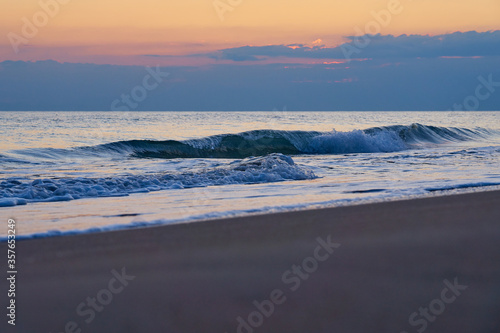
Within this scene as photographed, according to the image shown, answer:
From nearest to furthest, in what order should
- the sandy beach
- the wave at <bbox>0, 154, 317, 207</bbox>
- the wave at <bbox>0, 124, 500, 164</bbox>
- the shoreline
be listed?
the sandy beach < the shoreline < the wave at <bbox>0, 154, 317, 207</bbox> < the wave at <bbox>0, 124, 500, 164</bbox>

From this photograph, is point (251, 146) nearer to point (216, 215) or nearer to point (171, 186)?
point (171, 186)

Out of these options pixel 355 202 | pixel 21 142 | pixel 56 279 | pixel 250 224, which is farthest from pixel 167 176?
pixel 21 142

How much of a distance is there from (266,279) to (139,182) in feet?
15.1

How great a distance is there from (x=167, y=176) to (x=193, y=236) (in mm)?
4249

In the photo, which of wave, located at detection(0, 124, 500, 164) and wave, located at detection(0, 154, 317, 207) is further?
wave, located at detection(0, 124, 500, 164)

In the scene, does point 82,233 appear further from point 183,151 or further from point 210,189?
point 183,151

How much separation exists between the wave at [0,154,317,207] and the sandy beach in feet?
8.88

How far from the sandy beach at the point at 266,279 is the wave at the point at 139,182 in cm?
271

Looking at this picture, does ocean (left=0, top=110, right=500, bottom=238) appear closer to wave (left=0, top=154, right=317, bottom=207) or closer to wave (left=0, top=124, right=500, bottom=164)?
wave (left=0, top=154, right=317, bottom=207)

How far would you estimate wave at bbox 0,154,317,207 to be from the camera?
241 inches

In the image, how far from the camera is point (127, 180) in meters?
7.17

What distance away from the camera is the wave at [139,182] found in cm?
612

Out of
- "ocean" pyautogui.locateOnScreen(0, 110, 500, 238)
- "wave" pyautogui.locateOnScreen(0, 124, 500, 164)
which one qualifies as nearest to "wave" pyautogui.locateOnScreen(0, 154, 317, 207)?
"ocean" pyautogui.locateOnScreen(0, 110, 500, 238)

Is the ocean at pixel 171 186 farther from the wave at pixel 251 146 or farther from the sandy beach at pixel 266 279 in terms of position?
the sandy beach at pixel 266 279
